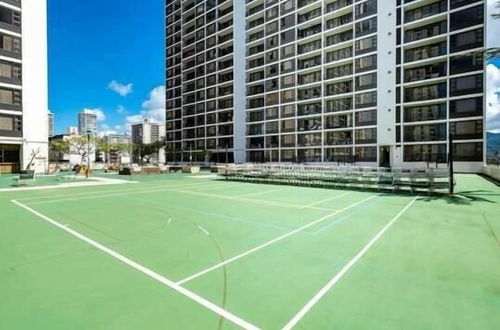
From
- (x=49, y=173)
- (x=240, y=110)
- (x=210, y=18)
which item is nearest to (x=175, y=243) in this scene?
(x=49, y=173)

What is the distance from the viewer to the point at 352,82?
46438 millimetres

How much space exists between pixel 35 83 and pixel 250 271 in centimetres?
4259

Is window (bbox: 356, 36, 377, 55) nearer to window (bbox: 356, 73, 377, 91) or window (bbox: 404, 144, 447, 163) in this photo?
window (bbox: 356, 73, 377, 91)

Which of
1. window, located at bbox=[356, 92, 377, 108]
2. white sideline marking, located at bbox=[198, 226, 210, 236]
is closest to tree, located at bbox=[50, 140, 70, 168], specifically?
window, located at bbox=[356, 92, 377, 108]

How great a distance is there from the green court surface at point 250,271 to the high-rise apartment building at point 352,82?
31651mm

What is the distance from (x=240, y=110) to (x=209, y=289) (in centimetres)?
5959

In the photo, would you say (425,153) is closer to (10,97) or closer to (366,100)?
(366,100)

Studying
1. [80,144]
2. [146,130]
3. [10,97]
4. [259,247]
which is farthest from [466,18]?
[146,130]

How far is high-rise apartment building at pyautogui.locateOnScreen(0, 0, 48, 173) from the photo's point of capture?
33.7 meters

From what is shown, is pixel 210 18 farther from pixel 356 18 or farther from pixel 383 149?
pixel 383 149

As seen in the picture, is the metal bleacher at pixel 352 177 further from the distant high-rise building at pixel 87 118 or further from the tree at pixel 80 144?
the distant high-rise building at pixel 87 118

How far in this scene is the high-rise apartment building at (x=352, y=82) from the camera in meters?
36.9

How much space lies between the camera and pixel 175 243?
263 inches

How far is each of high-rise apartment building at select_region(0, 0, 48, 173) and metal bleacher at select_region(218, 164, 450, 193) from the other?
25378mm
